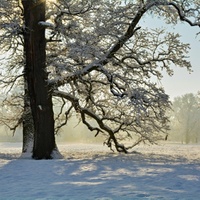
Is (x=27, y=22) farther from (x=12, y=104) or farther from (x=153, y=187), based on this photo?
(x=153, y=187)

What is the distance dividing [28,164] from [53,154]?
9.06 feet

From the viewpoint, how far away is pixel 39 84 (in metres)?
12.9

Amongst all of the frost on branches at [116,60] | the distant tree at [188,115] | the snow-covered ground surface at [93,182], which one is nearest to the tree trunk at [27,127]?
the frost on branches at [116,60]

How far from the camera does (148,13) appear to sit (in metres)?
13.6

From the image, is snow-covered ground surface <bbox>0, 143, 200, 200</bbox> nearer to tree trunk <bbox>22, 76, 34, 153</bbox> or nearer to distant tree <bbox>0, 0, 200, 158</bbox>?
distant tree <bbox>0, 0, 200, 158</bbox>

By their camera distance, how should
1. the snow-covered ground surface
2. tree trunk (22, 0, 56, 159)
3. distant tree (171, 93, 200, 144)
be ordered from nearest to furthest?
the snow-covered ground surface < tree trunk (22, 0, 56, 159) < distant tree (171, 93, 200, 144)

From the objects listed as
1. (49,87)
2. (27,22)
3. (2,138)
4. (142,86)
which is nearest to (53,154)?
(49,87)

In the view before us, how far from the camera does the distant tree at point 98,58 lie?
12.7 metres

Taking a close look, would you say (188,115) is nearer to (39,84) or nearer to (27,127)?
(27,127)

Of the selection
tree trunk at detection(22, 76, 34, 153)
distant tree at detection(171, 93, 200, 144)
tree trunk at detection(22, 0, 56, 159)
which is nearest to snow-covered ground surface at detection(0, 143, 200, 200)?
tree trunk at detection(22, 0, 56, 159)

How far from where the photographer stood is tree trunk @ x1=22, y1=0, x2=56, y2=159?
1258 centimetres

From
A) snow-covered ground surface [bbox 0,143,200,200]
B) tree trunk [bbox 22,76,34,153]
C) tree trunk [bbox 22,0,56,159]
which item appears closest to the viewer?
snow-covered ground surface [bbox 0,143,200,200]

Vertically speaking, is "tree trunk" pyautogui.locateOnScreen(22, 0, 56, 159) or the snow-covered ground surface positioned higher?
"tree trunk" pyautogui.locateOnScreen(22, 0, 56, 159)

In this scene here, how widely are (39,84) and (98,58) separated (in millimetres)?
2456
